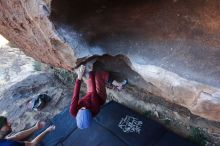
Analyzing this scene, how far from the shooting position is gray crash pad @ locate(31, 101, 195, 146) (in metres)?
3.11

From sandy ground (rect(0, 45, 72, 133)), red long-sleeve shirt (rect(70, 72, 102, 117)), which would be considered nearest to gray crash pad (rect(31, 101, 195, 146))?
sandy ground (rect(0, 45, 72, 133))

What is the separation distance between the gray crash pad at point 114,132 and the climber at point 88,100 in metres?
0.68

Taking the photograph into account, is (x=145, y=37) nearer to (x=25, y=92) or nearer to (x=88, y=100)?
(x=88, y=100)

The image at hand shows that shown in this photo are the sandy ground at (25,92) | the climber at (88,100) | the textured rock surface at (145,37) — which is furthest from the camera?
the sandy ground at (25,92)

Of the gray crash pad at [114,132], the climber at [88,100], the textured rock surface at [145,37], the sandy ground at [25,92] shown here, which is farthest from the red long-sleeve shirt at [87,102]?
the sandy ground at [25,92]

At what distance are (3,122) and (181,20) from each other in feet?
6.66

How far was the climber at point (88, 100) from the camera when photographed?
8.40 feet

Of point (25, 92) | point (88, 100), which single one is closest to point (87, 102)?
point (88, 100)

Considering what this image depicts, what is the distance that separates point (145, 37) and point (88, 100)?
32.0 inches

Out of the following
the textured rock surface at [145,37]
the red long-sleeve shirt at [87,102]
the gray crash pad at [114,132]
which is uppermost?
the textured rock surface at [145,37]

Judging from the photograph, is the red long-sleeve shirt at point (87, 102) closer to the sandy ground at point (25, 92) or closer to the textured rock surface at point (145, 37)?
the textured rock surface at point (145, 37)

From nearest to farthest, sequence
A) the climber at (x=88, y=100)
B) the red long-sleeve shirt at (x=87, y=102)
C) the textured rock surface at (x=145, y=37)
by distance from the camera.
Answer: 1. the textured rock surface at (x=145, y=37)
2. the climber at (x=88, y=100)
3. the red long-sleeve shirt at (x=87, y=102)

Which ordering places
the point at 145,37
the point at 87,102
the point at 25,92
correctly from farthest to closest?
the point at 25,92 < the point at 87,102 < the point at 145,37

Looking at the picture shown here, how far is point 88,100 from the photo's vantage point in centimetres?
273
